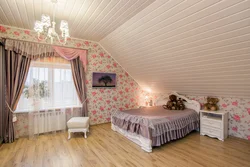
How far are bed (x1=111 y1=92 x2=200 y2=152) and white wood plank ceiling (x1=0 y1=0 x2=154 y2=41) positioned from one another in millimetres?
2139

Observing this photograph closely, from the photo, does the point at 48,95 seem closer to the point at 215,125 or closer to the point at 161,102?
the point at 161,102

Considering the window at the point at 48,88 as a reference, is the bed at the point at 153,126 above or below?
below

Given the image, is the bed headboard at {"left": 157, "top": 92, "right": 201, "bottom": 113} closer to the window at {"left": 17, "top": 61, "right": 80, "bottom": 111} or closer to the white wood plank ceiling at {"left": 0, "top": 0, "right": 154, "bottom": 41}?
the white wood plank ceiling at {"left": 0, "top": 0, "right": 154, "bottom": 41}

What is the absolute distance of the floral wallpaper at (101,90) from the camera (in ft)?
10.7

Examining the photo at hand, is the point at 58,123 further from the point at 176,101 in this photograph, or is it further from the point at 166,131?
the point at 176,101

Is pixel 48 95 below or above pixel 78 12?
below

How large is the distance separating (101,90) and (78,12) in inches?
95.4

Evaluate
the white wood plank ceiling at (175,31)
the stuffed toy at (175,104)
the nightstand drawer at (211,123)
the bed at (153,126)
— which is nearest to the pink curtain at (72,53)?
the white wood plank ceiling at (175,31)

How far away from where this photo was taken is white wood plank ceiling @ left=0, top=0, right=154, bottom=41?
2180 millimetres

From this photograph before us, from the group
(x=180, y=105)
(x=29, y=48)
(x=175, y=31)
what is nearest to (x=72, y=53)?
(x=29, y=48)

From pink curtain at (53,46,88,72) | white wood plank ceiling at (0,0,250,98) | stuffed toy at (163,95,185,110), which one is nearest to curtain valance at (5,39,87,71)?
pink curtain at (53,46,88,72)

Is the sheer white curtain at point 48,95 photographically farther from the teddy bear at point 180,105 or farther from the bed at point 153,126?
the teddy bear at point 180,105

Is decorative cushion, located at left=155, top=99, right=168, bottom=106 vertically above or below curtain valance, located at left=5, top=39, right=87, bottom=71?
below

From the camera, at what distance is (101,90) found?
4328 millimetres
